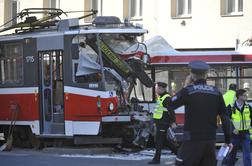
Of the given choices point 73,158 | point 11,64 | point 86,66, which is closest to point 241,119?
point 73,158

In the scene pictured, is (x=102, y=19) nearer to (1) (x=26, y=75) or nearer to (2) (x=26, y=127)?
(1) (x=26, y=75)

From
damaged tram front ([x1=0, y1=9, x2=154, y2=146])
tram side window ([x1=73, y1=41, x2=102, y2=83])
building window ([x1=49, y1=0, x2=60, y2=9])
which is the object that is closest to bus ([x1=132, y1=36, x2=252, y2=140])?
damaged tram front ([x1=0, y1=9, x2=154, y2=146])

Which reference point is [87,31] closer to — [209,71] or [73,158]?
[73,158]

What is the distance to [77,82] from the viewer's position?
15281 millimetres

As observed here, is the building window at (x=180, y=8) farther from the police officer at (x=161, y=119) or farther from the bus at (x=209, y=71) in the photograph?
the police officer at (x=161, y=119)

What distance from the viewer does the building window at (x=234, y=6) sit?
27.9m

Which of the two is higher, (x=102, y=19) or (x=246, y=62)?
(x=102, y=19)

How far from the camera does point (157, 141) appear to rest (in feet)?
43.1

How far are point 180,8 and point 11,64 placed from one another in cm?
1402

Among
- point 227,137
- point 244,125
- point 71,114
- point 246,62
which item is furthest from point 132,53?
A: point 227,137

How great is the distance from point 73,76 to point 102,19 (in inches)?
68.9

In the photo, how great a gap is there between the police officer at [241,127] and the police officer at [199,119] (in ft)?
13.9

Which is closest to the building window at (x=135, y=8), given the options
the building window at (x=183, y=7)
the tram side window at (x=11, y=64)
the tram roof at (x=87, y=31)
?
the building window at (x=183, y=7)

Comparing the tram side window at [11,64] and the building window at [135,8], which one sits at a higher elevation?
the building window at [135,8]
